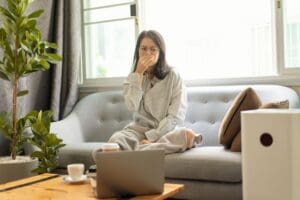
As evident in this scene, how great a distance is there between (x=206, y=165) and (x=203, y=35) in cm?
136

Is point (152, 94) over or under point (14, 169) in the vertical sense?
over

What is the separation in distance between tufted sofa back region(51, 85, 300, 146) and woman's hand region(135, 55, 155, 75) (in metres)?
0.43

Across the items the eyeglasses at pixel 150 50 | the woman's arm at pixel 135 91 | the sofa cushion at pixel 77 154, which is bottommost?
the sofa cushion at pixel 77 154

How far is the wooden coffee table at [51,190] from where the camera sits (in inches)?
54.1

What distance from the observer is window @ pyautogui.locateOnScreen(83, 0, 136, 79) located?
130 inches

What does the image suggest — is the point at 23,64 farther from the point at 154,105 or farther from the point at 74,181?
the point at 74,181

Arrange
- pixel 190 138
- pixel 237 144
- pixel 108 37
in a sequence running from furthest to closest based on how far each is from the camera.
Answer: pixel 108 37 < pixel 190 138 < pixel 237 144

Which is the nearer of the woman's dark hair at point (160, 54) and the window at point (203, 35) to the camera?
the woman's dark hair at point (160, 54)

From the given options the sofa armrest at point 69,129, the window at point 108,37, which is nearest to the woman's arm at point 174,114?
the sofa armrest at point 69,129

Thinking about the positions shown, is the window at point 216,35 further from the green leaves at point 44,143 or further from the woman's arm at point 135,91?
the green leaves at point 44,143

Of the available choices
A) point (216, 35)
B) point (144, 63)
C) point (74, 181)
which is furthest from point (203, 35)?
point (74, 181)

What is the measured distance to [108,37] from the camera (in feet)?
11.3

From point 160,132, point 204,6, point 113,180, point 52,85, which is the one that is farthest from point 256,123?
point 52,85

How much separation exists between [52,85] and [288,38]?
1870 mm
